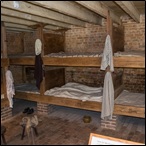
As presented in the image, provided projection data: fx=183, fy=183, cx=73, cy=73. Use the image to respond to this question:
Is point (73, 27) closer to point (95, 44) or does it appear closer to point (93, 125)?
point (95, 44)

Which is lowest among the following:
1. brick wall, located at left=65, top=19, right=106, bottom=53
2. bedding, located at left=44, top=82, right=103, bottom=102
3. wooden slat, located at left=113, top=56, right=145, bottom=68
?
bedding, located at left=44, top=82, right=103, bottom=102

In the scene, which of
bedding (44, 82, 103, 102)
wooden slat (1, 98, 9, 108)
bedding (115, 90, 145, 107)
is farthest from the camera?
wooden slat (1, 98, 9, 108)

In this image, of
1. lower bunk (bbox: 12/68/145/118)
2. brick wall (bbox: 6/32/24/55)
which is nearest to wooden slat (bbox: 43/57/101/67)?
lower bunk (bbox: 12/68/145/118)

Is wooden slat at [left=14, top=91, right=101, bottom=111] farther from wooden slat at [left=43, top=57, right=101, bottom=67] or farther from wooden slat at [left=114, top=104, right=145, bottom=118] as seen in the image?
wooden slat at [left=43, top=57, right=101, bottom=67]

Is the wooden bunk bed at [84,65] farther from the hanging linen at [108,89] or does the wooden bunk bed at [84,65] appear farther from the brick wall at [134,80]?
the brick wall at [134,80]

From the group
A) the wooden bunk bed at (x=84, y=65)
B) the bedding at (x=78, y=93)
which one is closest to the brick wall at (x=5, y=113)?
the wooden bunk bed at (x=84, y=65)

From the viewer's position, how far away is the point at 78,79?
8258 millimetres

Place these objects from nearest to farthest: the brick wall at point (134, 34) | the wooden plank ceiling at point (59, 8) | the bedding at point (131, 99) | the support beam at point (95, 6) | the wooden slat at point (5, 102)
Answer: the support beam at point (95, 6) → the wooden plank ceiling at point (59, 8) → the bedding at point (131, 99) → the wooden slat at point (5, 102) → the brick wall at point (134, 34)

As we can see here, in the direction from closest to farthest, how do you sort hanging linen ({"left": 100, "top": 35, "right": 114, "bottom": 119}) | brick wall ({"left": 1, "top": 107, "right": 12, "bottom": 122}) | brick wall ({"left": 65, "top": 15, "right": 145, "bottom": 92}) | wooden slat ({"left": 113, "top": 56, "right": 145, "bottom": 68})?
wooden slat ({"left": 113, "top": 56, "right": 145, "bottom": 68}) < hanging linen ({"left": 100, "top": 35, "right": 114, "bottom": 119}) < brick wall ({"left": 1, "top": 107, "right": 12, "bottom": 122}) < brick wall ({"left": 65, "top": 15, "right": 145, "bottom": 92})

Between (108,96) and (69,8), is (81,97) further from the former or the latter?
(69,8)

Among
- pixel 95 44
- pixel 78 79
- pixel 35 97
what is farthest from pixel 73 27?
pixel 35 97

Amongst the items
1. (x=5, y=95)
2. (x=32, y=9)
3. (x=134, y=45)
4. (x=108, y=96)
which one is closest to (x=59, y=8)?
(x=32, y=9)

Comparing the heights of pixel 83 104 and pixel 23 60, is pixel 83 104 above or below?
below

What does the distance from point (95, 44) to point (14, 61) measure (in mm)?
3338
